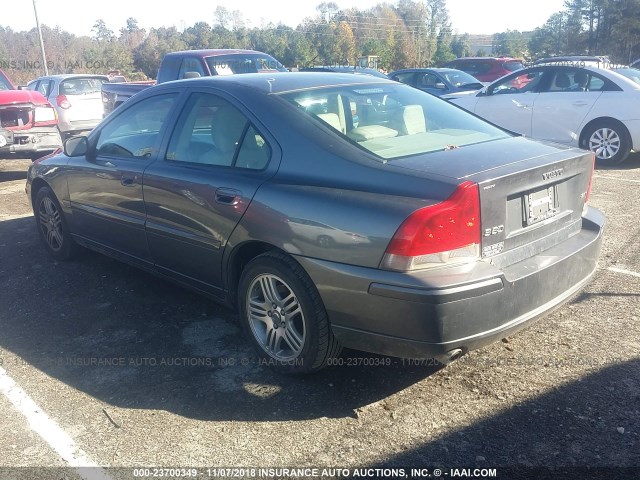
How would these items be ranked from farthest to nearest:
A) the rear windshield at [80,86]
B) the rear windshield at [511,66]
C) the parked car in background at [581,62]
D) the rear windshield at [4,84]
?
the rear windshield at [511,66]
the rear windshield at [80,86]
the rear windshield at [4,84]
the parked car in background at [581,62]

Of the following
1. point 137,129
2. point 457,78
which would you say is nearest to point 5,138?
point 137,129

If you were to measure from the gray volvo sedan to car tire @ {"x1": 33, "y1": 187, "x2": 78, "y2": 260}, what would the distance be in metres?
1.09

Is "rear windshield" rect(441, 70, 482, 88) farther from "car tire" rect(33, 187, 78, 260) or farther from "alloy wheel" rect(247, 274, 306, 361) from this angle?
"alloy wheel" rect(247, 274, 306, 361)

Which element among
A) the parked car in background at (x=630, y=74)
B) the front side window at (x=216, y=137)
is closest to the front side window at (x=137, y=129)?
the front side window at (x=216, y=137)

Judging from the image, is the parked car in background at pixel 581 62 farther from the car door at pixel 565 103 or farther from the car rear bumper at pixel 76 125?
the car rear bumper at pixel 76 125

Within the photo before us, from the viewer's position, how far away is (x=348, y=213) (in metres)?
3.08

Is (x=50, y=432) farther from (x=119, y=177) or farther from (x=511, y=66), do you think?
(x=511, y=66)

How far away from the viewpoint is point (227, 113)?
12.9 ft

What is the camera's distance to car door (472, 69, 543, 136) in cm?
1035

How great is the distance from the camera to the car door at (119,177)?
175 inches

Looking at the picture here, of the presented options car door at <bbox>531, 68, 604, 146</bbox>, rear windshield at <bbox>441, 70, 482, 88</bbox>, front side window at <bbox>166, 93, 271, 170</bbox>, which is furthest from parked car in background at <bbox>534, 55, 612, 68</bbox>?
front side window at <bbox>166, 93, 271, 170</bbox>

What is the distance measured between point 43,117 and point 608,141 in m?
8.71

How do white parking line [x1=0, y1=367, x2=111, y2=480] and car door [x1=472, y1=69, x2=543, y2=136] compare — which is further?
car door [x1=472, y1=69, x2=543, y2=136]

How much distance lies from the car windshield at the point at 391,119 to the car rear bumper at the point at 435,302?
2.32 feet
